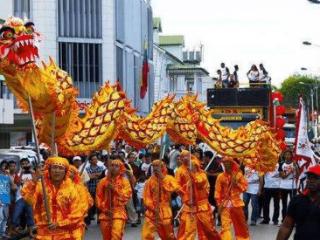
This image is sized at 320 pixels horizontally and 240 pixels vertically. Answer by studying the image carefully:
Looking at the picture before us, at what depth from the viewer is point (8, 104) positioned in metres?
28.5

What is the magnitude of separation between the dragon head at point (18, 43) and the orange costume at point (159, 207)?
13.3ft

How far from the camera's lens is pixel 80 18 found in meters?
45.4

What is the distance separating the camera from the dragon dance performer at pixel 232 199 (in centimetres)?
1301

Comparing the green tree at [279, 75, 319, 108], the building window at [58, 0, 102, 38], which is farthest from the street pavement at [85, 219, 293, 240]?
the green tree at [279, 75, 319, 108]

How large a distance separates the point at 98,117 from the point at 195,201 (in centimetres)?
229

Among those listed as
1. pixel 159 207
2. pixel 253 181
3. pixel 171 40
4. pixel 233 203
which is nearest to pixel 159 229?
pixel 159 207

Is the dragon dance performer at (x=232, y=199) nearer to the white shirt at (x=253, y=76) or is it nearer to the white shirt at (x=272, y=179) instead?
the white shirt at (x=272, y=179)

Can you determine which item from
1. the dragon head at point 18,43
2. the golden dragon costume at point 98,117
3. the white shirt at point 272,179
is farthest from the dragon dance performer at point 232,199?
the dragon head at point 18,43

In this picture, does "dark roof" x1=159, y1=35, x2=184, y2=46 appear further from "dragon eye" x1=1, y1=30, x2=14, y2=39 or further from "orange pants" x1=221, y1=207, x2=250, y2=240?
"dragon eye" x1=1, y1=30, x2=14, y2=39

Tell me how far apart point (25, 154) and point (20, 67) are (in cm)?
1056

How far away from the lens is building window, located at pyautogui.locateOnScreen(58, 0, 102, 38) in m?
45.0

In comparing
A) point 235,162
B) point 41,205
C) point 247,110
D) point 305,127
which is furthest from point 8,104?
point 41,205

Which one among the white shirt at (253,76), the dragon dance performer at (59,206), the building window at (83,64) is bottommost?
the dragon dance performer at (59,206)

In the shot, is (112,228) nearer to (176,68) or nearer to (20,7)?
(20,7)
